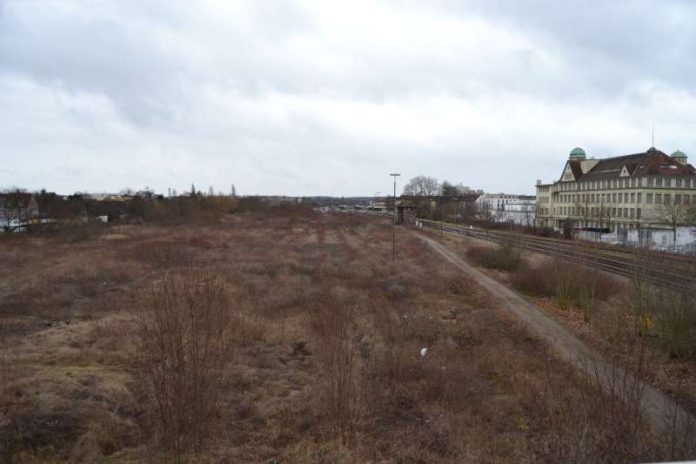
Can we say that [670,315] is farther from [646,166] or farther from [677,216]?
[646,166]

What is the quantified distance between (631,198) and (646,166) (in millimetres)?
5257

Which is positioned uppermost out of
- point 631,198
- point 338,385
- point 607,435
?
point 631,198

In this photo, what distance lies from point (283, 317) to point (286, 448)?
906 centimetres

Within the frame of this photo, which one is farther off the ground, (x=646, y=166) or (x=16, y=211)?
(x=646, y=166)

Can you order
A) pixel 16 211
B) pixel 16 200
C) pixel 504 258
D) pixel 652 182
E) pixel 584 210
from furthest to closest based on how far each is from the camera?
pixel 584 210, pixel 652 182, pixel 16 200, pixel 16 211, pixel 504 258

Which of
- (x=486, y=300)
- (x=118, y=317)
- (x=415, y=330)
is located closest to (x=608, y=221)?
(x=486, y=300)

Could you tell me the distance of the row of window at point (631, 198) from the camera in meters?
68.9

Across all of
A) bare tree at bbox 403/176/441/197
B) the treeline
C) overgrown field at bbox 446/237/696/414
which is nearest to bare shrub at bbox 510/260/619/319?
overgrown field at bbox 446/237/696/414

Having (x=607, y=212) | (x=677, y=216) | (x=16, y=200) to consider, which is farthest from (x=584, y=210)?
(x=16, y=200)

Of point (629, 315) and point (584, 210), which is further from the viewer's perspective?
point (584, 210)

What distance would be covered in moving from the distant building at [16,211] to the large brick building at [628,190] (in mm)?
70026

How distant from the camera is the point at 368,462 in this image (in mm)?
6867

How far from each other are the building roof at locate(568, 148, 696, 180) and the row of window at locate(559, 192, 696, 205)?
303cm

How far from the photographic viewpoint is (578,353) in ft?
A: 42.0
